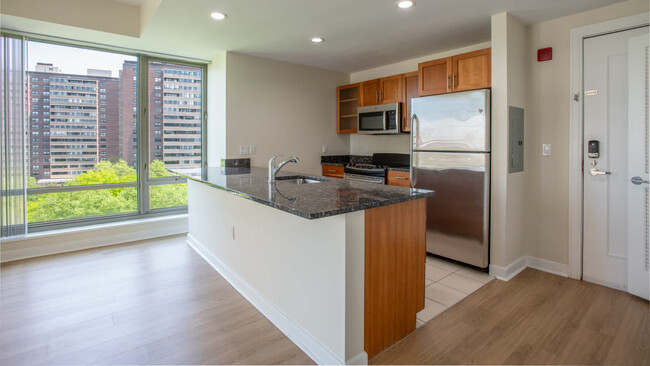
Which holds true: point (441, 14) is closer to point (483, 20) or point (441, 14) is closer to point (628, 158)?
point (483, 20)

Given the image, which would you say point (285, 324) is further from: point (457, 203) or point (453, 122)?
point (453, 122)

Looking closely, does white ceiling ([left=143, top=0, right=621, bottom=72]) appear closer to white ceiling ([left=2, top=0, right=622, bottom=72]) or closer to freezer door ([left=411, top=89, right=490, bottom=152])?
white ceiling ([left=2, top=0, right=622, bottom=72])

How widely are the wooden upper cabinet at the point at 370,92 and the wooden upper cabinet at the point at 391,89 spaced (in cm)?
7

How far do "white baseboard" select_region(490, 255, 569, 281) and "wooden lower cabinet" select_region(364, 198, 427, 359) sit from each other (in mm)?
1214

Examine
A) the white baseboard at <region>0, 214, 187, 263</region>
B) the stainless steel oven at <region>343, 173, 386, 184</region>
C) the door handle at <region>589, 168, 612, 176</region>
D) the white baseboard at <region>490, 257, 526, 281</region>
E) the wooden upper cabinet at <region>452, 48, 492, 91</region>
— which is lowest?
the white baseboard at <region>490, 257, 526, 281</region>

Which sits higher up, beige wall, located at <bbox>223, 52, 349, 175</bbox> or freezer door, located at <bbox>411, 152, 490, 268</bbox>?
beige wall, located at <bbox>223, 52, 349, 175</bbox>

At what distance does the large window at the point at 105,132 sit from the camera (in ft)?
11.9

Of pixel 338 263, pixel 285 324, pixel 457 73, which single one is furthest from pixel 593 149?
pixel 285 324

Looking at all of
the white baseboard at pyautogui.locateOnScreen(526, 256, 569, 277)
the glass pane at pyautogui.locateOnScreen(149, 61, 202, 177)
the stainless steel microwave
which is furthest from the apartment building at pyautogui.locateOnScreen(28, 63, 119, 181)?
the white baseboard at pyautogui.locateOnScreen(526, 256, 569, 277)

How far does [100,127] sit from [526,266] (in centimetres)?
486

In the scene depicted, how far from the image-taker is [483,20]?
3.01 m

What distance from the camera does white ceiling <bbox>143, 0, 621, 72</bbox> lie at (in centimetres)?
270

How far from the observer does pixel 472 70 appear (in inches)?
124

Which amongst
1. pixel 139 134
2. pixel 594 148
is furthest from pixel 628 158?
pixel 139 134
